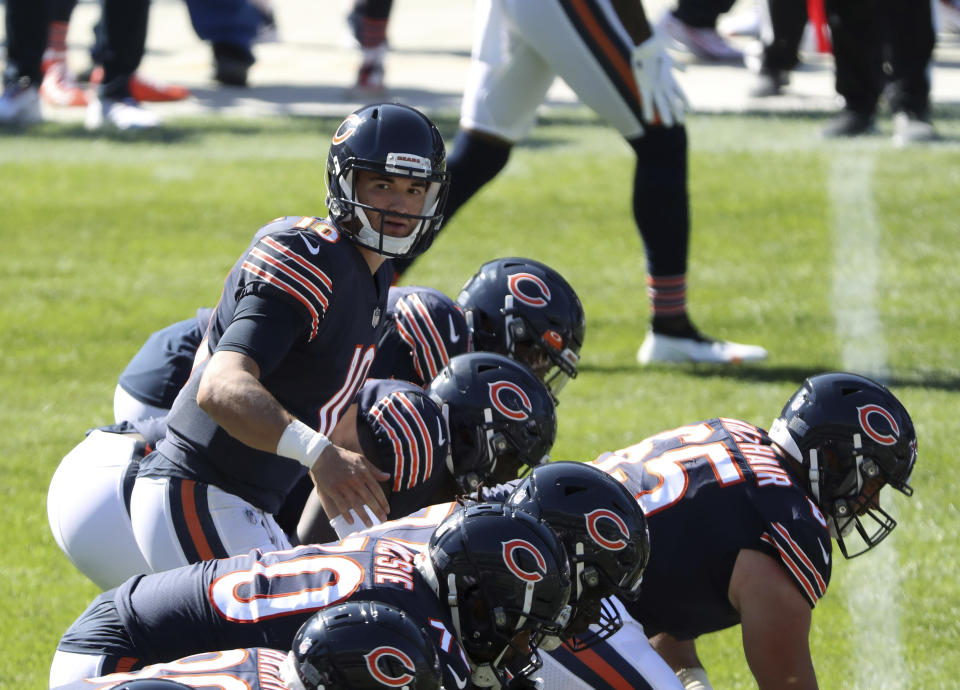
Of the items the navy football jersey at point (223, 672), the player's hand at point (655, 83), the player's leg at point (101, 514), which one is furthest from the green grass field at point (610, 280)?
the navy football jersey at point (223, 672)

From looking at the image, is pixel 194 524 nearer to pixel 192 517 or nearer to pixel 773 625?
pixel 192 517

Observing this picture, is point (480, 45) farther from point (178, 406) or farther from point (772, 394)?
point (178, 406)

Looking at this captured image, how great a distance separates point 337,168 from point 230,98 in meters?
9.02

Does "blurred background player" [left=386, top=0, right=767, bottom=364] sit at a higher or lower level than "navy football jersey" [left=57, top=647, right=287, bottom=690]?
lower

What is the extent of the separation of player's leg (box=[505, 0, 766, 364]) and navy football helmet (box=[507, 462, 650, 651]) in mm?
3189

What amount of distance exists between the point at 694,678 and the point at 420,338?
1.27m

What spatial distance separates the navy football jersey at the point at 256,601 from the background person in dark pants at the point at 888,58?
7639 mm

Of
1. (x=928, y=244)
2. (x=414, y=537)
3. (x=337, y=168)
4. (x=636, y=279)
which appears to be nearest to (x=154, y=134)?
(x=636, y=279)

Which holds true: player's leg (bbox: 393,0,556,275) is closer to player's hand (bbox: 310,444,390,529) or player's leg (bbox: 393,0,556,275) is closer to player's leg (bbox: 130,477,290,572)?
player's leg (bbox: 130,477,290,572)

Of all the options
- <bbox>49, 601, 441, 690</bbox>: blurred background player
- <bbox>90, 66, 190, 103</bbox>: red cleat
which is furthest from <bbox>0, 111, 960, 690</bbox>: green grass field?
<bbox>49, 601, 441, 690</bbox>: blurred background player

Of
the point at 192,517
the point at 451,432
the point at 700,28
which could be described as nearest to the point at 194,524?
the point at 192,517

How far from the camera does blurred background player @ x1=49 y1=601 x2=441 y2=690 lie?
101 inches

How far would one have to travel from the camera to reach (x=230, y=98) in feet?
41.4

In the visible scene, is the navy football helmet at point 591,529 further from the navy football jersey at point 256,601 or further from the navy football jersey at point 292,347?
the navy football jersey at point 292,347
